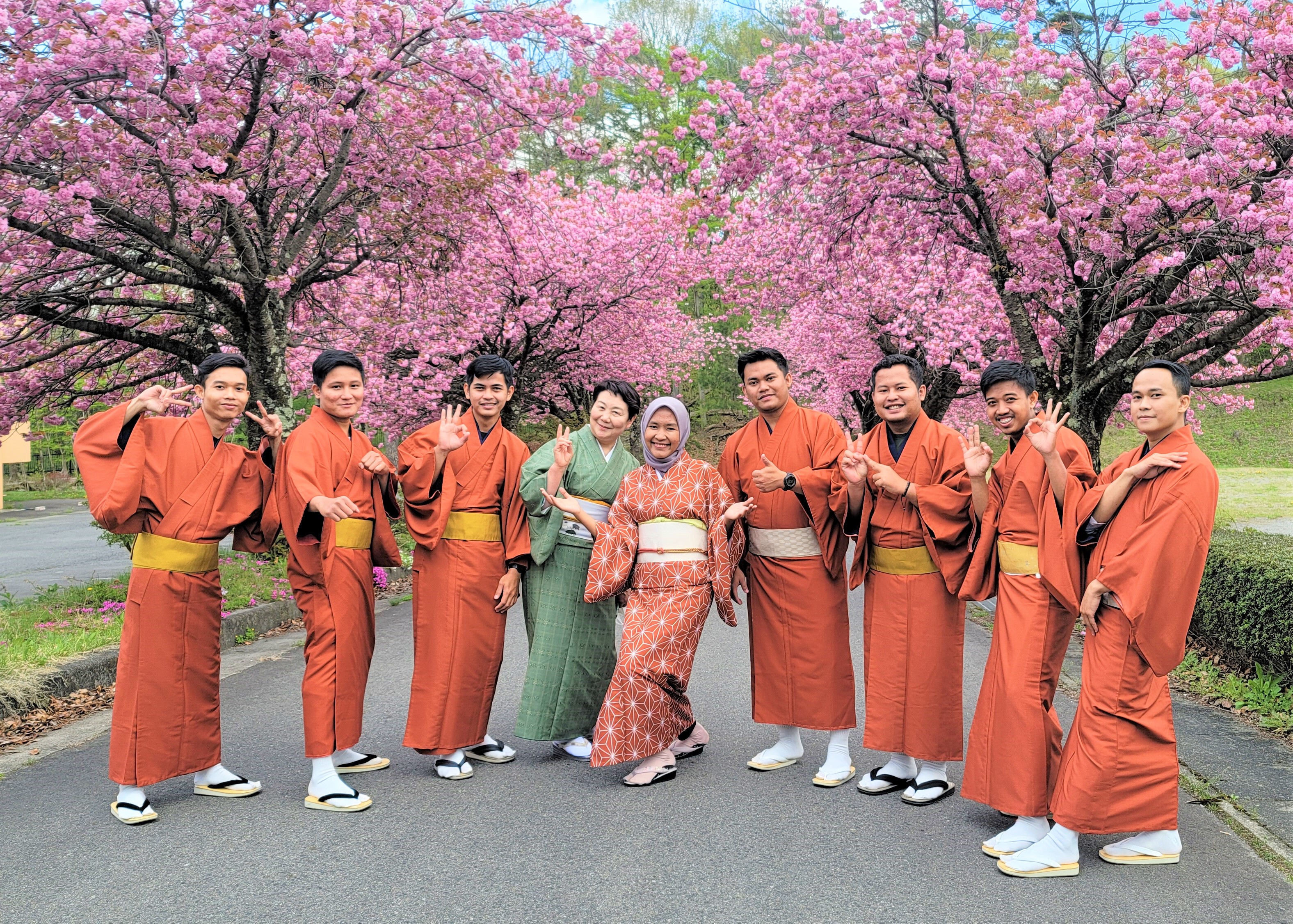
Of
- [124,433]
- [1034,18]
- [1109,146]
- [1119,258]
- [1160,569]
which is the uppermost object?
[1034,18]

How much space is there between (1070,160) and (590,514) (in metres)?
5.93

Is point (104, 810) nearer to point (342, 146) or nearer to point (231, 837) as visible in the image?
point (231, 837)

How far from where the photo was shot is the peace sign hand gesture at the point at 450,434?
4.71 m

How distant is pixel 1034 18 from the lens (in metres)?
8.65

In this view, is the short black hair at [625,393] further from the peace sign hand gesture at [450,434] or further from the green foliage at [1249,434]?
the green foliage at [1249,434]

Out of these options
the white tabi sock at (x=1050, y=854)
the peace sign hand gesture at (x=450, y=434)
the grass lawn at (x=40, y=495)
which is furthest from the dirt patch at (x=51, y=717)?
the grass lawn at (x=40, y=495)

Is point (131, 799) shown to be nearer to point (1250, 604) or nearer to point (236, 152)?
point (236, 152)

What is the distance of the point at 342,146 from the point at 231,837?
630cm

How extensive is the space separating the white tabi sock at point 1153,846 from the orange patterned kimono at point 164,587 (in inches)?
154

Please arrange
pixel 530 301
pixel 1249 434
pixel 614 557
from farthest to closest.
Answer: pixel 1249 434 < pixel 530 301 < pixel 614 557

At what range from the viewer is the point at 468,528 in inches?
191

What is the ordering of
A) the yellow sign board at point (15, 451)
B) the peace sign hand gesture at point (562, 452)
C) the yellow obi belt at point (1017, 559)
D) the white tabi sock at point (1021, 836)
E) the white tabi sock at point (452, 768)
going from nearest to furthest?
the white tabi sock at point (1021, 836) → the yellow obi belt at point (1017, 559) → the white tabi sock at point (452, 768) → the peace sign hand gesture at point (562, 452) → the yellow sign board at point (15, 451)

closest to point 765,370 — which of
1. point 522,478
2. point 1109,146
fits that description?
point 522,478

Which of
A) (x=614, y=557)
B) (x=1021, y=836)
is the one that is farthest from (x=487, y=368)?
(x=1021, y=836)
